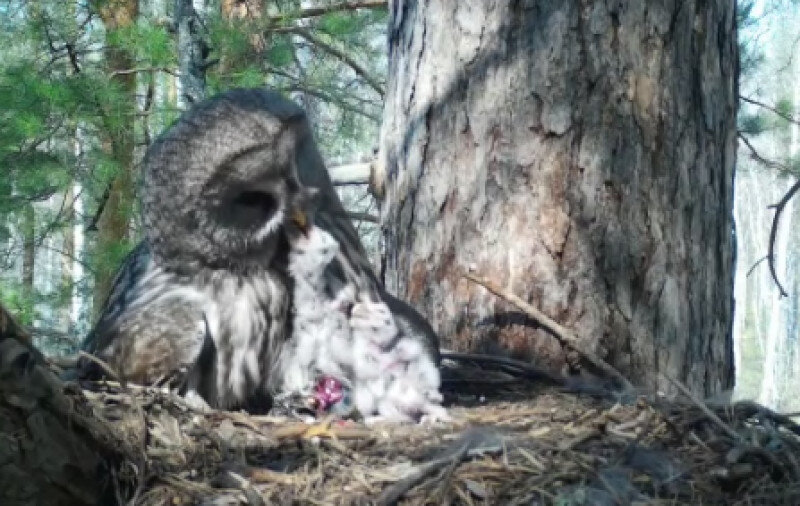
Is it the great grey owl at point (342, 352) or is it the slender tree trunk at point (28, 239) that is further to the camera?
the slender tree trunk at point (28, 239)

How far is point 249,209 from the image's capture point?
2482 millimetres

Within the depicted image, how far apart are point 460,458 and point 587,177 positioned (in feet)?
3.69

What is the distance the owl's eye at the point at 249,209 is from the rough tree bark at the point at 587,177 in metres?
0.67

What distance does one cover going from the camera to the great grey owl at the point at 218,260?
7.83 feet

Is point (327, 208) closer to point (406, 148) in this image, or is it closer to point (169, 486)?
point (406, 148)

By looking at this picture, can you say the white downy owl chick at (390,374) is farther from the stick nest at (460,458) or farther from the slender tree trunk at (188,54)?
the slender tree trunk at (188,54)

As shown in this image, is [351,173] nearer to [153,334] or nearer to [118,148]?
[153,334]

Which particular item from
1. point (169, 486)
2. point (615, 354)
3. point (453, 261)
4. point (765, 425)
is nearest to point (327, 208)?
point (453, 261)

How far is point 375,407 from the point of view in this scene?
2531mm

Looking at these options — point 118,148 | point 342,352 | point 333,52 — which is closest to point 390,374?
point 342,352

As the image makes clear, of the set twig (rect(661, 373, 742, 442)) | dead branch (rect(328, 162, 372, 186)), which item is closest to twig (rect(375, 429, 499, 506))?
twig (rect(661, 373, 742, 442))

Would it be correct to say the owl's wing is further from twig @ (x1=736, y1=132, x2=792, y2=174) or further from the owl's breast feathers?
twig @ (x1=736, y1=132, x2=792, y2=174)

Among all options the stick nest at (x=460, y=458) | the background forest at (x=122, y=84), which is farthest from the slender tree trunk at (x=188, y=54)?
the stick nest at (x=460, y=458)

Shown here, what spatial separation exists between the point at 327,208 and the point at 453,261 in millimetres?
415
